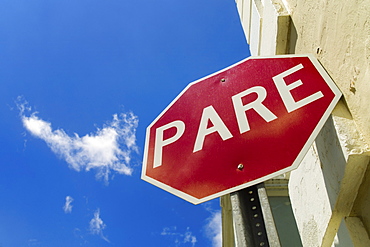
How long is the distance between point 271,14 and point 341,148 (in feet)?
6.30

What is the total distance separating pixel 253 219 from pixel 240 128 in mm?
497

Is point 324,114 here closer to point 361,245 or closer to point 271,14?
point 361,245

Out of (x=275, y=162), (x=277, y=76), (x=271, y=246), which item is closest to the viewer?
(x=271, y=246)

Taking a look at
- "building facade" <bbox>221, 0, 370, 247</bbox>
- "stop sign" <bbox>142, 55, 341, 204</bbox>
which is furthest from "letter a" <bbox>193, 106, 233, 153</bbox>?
"building facade" <bbox>221, 0, 370, 247</bbox>

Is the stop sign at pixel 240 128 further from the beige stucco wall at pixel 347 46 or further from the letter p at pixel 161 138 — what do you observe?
the beige stucco wall at pixel 347 46

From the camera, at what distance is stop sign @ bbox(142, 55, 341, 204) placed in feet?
4.84

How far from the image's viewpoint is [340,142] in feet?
5.48

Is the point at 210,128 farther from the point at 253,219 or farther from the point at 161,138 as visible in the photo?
the point at 253,219

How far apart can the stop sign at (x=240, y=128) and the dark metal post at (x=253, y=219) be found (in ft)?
0.16

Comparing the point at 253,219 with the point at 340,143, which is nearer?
the point at 253,219

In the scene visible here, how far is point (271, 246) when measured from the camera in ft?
3.73

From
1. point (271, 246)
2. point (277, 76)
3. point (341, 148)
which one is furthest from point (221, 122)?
point (271, 246)

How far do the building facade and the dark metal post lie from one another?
0.55 metres

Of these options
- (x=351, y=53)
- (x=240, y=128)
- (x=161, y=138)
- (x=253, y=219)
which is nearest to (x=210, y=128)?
(x=240, y=128)
